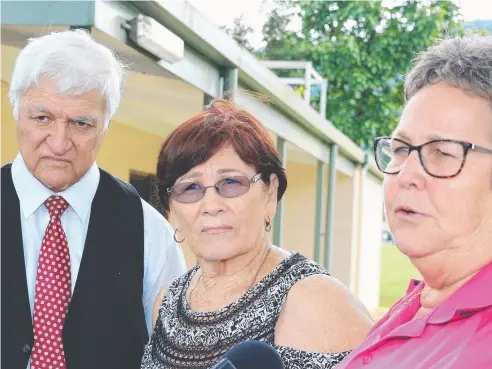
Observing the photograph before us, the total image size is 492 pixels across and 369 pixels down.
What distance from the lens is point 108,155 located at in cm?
797

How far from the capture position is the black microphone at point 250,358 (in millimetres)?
1424

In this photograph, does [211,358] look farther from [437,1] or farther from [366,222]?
[437,1]

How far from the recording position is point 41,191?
286cm

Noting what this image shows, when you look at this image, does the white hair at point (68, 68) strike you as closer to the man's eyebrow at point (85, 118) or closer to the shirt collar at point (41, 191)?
the man's eyebrow at point (85, 118)

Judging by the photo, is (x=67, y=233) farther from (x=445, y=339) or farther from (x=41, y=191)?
(x=445, y=339)

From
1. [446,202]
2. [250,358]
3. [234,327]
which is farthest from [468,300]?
[234,327]

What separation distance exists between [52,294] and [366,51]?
2255 centimetres

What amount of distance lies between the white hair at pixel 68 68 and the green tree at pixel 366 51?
2027cm

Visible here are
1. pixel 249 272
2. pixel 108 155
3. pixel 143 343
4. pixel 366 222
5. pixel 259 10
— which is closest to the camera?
pixel 249 272

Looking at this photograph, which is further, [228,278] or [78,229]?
[78,229]

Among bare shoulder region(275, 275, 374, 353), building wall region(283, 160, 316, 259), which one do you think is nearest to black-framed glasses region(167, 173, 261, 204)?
bare shoulder region(275, 275, 374, 353)

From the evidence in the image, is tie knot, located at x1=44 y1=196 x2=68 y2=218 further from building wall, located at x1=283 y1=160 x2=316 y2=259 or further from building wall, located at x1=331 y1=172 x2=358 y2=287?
building wall, located at x1=331 y1=172 x2=358 y2=287

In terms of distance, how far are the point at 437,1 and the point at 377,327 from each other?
25.1 metres

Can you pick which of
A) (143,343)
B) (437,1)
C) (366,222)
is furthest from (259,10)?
(143,343)
